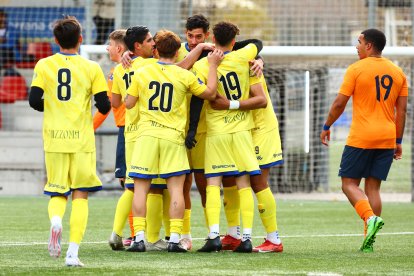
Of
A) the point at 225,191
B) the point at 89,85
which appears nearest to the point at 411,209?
the point at 225,191

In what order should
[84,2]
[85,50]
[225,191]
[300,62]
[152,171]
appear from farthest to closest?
[84,2] < [300,62] < [85,50] < [225,191] < [152,171]

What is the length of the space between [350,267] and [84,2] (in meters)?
14.4

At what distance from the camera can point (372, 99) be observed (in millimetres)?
9195

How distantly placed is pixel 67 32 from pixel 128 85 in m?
1.51

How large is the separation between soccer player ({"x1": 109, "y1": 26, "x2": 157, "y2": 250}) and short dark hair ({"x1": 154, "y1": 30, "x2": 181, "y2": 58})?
298 mm

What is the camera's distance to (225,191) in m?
9.22

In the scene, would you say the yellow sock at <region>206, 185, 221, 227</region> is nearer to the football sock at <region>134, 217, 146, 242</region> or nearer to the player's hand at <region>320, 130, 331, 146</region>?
the football sock at <region>134, 217, 146, 242</region>

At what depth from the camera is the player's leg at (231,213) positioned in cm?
901

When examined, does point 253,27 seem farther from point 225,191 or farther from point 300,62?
point 225,191

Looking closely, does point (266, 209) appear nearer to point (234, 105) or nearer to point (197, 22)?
point (234, 105)

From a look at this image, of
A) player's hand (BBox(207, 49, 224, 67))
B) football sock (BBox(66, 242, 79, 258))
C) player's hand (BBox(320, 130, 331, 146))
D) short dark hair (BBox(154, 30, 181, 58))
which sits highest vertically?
short dark hair (BBox(154, 30, 181, 58))

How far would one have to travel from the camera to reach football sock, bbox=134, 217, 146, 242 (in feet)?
27.9

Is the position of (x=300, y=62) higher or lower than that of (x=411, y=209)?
higher

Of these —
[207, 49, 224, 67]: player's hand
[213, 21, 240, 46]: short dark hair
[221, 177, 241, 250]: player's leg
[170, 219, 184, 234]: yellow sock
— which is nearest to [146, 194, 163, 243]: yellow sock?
[170, 219, 184, 234]: yellow sock
